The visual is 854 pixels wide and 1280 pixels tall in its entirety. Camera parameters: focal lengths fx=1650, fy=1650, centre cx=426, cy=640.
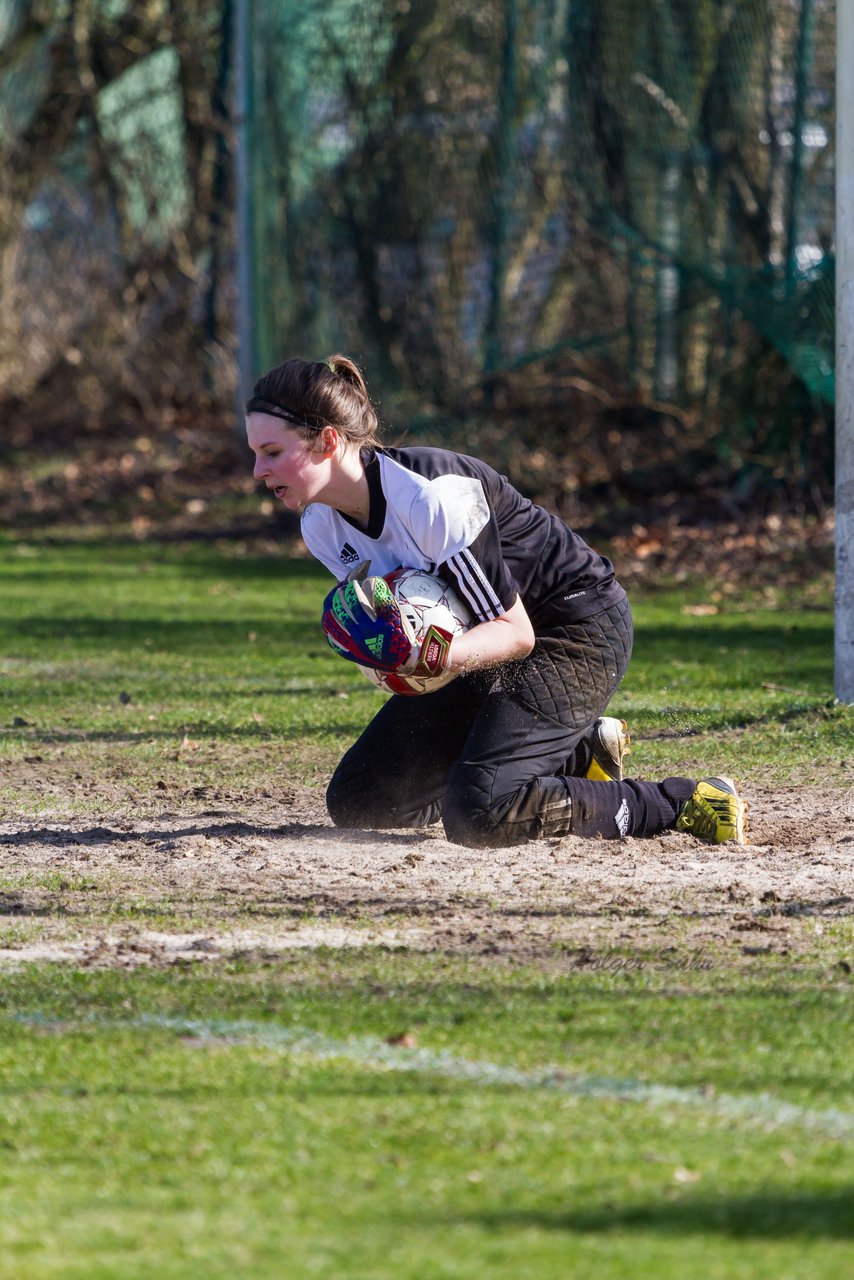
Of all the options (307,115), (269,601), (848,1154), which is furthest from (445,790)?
(307,115)

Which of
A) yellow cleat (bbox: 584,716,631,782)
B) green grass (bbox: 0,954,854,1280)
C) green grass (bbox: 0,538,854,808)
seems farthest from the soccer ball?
green grass (bbox: 0,538,854,808)

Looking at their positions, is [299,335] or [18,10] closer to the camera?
[299,335]

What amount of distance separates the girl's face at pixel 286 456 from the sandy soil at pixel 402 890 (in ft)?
4.18

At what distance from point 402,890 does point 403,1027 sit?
1341 mm

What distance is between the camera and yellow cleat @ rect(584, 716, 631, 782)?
235 inches

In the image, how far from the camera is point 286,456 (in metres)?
5.21

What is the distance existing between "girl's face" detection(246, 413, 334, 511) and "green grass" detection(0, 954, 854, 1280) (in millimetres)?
1632

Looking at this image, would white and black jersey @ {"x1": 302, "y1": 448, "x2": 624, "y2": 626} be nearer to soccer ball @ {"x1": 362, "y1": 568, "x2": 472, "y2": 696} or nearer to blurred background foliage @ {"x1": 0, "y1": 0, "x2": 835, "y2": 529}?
soccer ball @ {"x1": 362, "y1": 568, "x2": 472, "y2": 696}

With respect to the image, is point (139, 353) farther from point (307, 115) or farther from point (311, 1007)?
point (311, 1007)

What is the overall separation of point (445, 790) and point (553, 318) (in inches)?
410

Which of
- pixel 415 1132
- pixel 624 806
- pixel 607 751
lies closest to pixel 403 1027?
pixel 415 1132

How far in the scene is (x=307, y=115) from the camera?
17.3 metres

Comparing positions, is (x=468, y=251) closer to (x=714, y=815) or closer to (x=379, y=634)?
(x=714, y=815)

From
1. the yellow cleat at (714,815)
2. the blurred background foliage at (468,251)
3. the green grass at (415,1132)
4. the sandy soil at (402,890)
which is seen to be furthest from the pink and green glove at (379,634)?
the blurred background foliage at (468,251)
